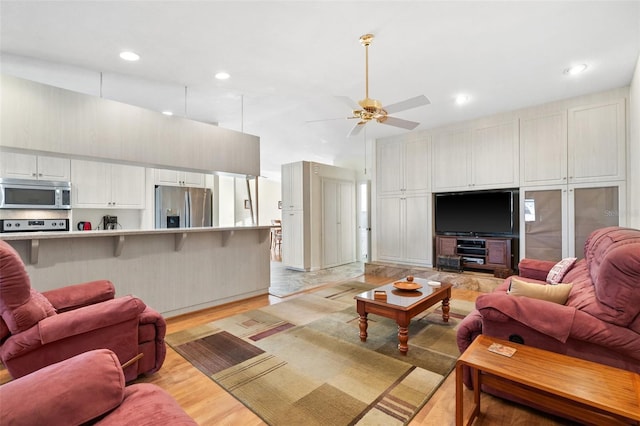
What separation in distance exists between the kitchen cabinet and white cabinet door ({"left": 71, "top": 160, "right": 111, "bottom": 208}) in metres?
4.89

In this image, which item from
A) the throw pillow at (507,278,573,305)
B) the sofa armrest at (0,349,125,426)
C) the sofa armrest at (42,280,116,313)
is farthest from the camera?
the sofa armrest at (42,280,116,313)

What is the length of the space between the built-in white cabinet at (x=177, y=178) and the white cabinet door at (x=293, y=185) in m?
1.73

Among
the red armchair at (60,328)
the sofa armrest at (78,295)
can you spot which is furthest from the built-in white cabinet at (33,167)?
the red armchair at (60,328)

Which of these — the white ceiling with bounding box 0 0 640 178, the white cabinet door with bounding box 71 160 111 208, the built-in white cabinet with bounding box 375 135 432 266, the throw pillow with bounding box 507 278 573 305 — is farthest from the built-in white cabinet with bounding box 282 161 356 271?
the throw pillow with bounding box 507 278 573 305

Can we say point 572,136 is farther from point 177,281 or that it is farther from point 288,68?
point 177,281

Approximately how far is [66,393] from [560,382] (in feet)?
6.25

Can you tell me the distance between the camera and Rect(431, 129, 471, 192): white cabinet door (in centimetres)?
504

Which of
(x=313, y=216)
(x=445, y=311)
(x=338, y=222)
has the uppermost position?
(x=313, y=216)

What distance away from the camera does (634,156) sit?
3432 mm

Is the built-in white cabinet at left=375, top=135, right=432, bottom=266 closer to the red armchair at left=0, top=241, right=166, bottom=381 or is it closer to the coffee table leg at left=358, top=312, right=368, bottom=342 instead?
the coffee table leg at left=358, top=312, right=368, bottom=342

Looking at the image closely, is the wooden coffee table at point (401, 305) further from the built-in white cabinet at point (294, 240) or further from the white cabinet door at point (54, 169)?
Answer: the white cabinet door at point (54, 169)

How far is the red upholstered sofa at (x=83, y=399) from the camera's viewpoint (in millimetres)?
870

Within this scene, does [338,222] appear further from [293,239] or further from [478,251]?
[478,251]

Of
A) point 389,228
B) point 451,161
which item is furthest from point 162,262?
point 451,161
